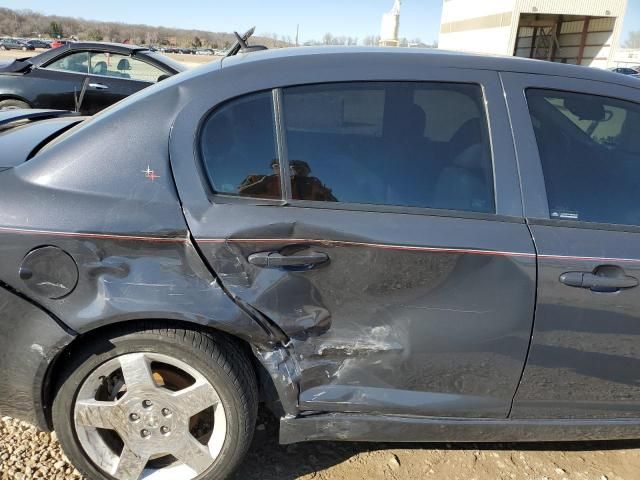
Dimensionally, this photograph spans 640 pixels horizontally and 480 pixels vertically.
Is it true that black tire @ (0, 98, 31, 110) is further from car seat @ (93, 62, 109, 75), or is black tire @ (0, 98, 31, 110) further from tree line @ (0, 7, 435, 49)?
tree line @ (0, 7, 435, 49)

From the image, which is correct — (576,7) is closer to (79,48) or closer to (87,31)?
(79,48)

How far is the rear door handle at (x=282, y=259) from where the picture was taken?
1.80 meters

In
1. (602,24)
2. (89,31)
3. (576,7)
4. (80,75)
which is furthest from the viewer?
(89,31)

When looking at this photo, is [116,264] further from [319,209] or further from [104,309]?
[319,209]

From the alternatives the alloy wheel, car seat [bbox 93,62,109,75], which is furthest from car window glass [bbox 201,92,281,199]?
car seat [bbox 93,62,109,75]

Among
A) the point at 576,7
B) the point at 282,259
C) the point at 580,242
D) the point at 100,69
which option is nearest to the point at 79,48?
the point at 100,69

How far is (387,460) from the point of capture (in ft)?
7.72

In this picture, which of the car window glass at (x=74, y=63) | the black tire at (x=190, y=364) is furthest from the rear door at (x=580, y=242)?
the car window glass at (x=74, y=63)

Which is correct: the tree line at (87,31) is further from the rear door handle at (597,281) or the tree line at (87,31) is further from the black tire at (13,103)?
the rear door handle at (597,281)

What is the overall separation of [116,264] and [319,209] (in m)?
0.74

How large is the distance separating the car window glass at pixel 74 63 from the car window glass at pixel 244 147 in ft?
21.1

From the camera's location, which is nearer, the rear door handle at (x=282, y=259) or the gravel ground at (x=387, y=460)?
the rear door handle at (x=282, y=259)

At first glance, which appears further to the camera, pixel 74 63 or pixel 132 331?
pixel 74 63

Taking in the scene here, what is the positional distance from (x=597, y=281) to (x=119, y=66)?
23.2 feet
